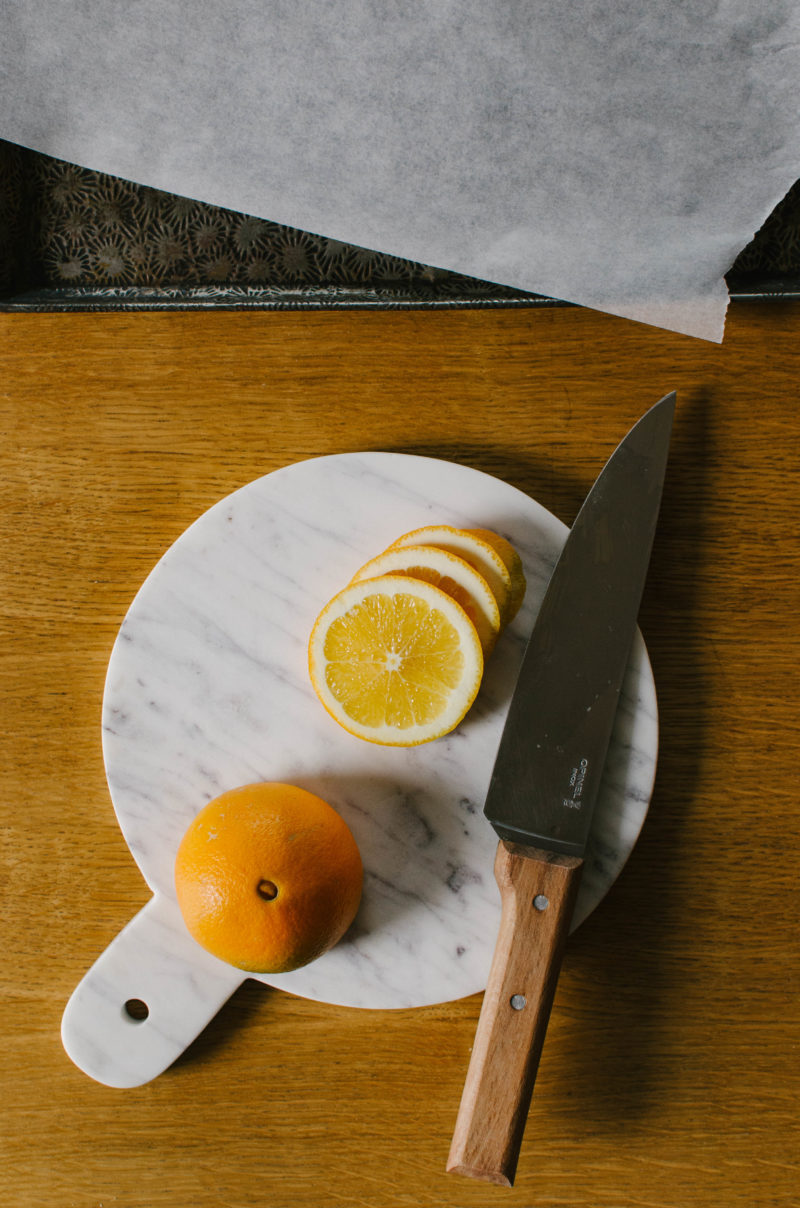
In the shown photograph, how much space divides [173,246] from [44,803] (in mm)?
445

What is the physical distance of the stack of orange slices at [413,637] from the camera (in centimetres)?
52

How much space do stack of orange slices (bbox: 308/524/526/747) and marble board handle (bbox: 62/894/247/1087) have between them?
0.21 meters

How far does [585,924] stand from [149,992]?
0.33 metres

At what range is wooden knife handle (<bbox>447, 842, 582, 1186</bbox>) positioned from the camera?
0.53 metres

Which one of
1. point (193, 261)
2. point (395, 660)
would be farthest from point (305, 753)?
point (193, 261)

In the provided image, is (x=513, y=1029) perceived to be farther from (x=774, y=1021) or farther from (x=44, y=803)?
(x=44, y=803)

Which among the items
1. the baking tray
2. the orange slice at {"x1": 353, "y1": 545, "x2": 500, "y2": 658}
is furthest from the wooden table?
the orange slice at {"x1": 353, "y1": 545, "x2": 500, "y2": 658}

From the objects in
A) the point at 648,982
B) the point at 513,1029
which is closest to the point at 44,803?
the point at 513,1029

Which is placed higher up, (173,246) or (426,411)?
(173,246)

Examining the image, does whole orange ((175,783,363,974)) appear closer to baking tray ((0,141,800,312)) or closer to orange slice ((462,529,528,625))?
orange slice ((462,529,528,625))

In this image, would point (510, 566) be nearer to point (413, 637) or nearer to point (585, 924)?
point (413, 637)

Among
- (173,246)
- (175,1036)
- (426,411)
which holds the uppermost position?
(173,246)

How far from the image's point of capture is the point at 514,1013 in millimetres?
540

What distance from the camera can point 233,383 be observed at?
62 cm
